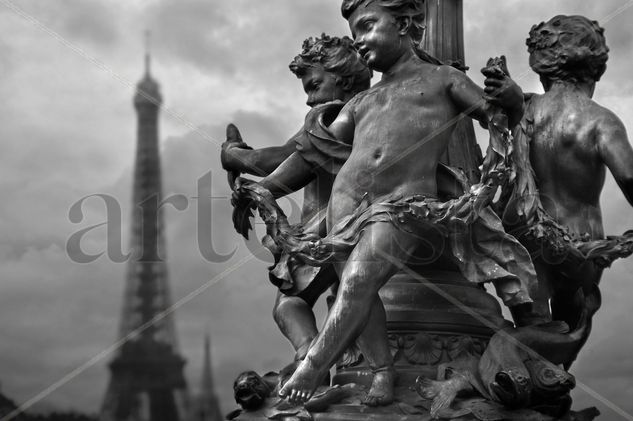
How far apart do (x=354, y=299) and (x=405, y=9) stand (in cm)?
225

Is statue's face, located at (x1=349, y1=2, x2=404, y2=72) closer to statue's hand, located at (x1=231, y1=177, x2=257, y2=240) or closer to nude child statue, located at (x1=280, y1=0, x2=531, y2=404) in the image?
nude child statue, located at (x1=280, y1=0, x2=531, y2=404)

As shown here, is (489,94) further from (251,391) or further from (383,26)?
(251,391)

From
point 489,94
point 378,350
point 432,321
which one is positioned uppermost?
point 489,94

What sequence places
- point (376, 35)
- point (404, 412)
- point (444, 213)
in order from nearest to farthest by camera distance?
1. point (404, 412)
2. point (444, 213)
3. point (376, 35)

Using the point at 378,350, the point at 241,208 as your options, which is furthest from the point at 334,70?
the point at 378,350

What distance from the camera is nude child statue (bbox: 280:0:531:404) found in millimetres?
7602

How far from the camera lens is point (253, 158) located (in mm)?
9352

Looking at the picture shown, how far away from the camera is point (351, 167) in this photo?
827 centimetres

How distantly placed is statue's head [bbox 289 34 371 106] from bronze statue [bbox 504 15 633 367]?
1.44 m

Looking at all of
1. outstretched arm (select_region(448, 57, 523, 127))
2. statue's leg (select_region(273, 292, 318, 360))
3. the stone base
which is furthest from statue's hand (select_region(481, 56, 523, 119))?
statue's leg (select_region(273, 292, 318, 360))

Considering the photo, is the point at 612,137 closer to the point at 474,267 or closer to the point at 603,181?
the point at 603,181

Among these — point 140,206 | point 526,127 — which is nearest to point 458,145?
point 526,127

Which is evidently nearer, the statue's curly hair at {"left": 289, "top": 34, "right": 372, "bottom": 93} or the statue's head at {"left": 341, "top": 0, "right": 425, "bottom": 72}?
the statue's head at {"left": 341, "top": 0, "right": 425, "bottom": 72}

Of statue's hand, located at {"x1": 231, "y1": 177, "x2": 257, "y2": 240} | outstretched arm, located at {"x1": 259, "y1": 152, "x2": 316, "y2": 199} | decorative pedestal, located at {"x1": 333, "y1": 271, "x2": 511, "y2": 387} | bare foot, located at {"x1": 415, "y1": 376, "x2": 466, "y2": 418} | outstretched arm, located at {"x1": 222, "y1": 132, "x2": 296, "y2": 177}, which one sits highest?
outstretched arm, located at {"x1": 222, "y1": 132, "x2": 296, "y2": 177}
